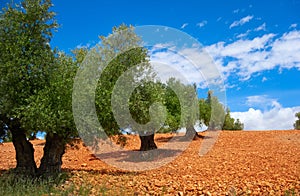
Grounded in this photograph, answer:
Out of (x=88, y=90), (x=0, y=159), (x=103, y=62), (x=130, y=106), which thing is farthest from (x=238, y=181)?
(x=0, y=159)

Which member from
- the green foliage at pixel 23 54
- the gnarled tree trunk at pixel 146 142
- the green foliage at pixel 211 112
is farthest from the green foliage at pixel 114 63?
the green foliage at pixel 211 112

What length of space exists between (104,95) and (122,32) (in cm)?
499

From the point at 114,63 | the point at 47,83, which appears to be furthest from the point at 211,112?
the point at 47,83

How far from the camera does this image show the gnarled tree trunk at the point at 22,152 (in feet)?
A: 46.3

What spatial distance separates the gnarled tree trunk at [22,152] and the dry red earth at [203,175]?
189cm

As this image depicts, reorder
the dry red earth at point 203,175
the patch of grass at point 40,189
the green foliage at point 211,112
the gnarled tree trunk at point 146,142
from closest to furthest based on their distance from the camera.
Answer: the patch of grass at point 40,189 < the dry red earth at point 203,175 < the gnarled tree trunk at point 146,142 < the green foliage at point 211,112

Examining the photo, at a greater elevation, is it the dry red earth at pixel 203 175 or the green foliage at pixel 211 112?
the green foliage at pixel 211 112

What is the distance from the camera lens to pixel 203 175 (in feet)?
44.4

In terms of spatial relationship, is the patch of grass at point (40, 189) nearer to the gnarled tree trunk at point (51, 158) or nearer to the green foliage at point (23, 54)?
the gnarled tree trunk at point (51, 158)

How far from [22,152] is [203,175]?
7.91 m

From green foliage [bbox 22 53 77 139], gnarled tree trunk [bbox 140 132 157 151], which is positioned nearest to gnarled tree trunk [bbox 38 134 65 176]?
green foliage [bbox 22 53 77 139]

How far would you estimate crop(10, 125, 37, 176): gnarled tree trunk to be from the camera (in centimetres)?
1412

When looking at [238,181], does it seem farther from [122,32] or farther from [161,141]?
[161,141]

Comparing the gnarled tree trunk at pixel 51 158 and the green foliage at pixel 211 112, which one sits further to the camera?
the green foliage at pixel 211 112
